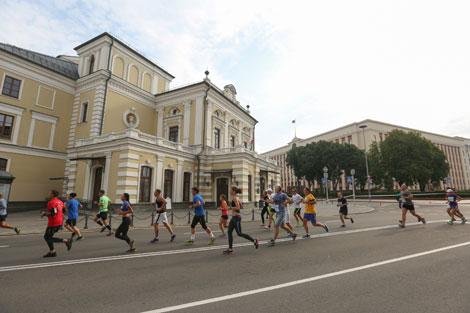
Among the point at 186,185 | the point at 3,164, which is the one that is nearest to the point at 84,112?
the point at 3,164

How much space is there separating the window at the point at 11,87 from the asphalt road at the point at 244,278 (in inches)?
812

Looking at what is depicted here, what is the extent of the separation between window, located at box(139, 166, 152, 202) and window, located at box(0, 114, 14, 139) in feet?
41.4

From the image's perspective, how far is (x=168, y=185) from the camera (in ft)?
71.9

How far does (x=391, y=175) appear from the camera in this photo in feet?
154

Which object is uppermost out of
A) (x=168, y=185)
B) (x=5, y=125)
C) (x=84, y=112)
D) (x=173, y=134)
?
(x=84, y=112)

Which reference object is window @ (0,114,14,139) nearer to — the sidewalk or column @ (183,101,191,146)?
the sidewalk

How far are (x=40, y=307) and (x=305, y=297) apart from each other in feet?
13.0

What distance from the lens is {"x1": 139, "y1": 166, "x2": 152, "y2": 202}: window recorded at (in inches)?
762

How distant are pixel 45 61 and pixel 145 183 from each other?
58.3ft

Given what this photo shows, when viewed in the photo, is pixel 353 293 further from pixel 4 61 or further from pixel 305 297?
pixel 4 61

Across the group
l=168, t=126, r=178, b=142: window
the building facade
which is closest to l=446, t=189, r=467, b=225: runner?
l=168, t=126, r=178, b=142: window

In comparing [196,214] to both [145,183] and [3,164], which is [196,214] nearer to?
[145,183]

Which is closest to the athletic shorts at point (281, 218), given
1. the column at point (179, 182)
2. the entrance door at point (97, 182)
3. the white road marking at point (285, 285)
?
the white road marking at point (285, 285)

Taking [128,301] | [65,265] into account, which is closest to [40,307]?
[128,301]
